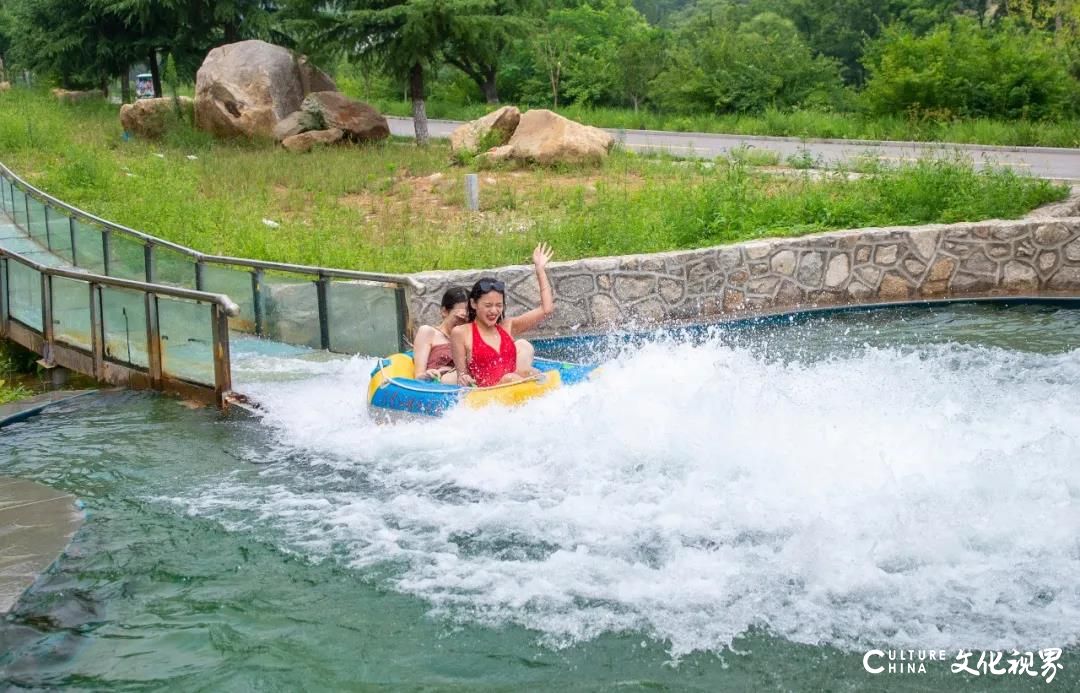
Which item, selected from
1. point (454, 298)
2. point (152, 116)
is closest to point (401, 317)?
point (454, 298)

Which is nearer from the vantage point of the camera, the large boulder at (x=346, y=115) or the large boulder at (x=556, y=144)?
the large boulder at (x=556, y=144)

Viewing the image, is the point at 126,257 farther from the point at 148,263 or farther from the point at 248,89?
the point at 248,89

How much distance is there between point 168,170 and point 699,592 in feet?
58.6

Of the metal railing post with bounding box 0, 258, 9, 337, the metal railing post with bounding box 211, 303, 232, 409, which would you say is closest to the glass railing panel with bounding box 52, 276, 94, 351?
the metal railing post with bounding box 0, 258, 9, 337

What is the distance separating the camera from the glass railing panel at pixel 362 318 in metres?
11.4

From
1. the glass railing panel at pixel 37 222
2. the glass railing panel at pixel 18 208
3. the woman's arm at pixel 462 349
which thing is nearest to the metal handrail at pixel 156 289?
the woman's arm at pixel 462 349

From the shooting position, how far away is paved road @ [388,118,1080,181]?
61.5 ft

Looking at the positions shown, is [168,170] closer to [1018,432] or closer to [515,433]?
[515,433]

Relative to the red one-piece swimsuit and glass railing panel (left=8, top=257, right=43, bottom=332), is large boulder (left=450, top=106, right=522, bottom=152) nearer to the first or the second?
glass railing panel (left=8, top=257, right=43, bottom=332)

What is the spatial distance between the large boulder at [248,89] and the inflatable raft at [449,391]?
1722 cm

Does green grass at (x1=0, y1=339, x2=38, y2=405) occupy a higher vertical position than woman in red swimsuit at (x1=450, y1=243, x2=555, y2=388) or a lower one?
lower

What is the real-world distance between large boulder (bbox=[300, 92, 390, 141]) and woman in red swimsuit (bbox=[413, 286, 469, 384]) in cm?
1636

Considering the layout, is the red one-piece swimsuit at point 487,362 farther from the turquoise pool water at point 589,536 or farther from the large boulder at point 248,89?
the large boulder at point 248,89

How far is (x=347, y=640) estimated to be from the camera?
5.52 meters
